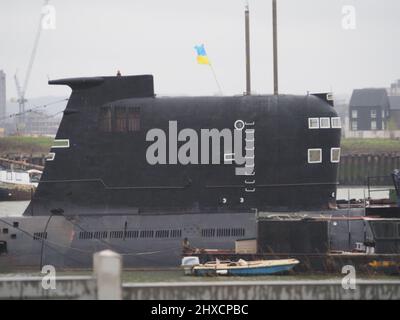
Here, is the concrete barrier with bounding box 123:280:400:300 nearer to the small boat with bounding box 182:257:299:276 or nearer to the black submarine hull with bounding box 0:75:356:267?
the small boat with bounding box 182:257:299:276

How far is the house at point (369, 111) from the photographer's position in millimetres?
124625

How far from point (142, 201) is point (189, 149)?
2.31 m

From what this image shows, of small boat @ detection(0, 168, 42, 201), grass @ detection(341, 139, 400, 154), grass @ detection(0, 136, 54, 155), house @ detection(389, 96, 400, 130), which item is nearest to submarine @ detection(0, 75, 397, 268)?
small boat @ detection(0, 168, 42, 201)

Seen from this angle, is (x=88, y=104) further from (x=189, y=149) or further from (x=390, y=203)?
(x=390, y=203)

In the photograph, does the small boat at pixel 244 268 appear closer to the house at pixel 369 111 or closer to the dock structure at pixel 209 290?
the dock structure at pixel 209 290

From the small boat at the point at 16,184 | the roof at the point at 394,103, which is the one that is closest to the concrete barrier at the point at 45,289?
the small boat at the point at 16,184

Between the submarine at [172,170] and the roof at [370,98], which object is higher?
the roof at [370,98]

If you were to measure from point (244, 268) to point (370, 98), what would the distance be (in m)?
101

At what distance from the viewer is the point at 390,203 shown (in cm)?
3322

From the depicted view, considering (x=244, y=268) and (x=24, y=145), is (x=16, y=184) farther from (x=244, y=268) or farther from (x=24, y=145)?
(x=244, y=268)

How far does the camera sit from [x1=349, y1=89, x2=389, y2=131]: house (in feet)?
409

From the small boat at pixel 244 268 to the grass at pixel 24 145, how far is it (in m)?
62.1

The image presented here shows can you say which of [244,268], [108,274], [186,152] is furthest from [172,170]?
[108,274]
